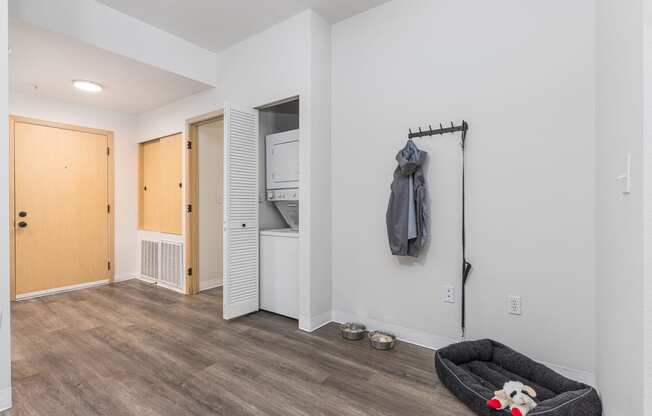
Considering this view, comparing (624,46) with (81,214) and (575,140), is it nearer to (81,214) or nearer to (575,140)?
(575,140)

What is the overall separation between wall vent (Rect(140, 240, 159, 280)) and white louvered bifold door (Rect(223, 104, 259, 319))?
2042 mm

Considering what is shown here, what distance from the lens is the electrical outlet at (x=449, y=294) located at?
2.40 m

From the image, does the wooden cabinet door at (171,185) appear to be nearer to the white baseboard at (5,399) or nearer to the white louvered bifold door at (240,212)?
the white louvered bifold door at (240,212)

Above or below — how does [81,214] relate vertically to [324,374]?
above

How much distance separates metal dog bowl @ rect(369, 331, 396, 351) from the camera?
2.48 metres

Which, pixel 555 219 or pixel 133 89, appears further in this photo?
pixel 133 89

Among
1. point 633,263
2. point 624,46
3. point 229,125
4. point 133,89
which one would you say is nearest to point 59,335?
point 229,125

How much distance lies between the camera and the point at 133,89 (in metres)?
3.79

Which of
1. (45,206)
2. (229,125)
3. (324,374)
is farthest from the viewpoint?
(45,206)

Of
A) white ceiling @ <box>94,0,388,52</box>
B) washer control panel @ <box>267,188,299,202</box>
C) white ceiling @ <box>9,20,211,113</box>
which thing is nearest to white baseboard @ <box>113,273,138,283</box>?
white ceiling @ <box>9,20,211,113</box>

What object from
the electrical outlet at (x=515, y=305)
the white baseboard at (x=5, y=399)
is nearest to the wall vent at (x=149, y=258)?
the white baseboard at (x=5, y=399)

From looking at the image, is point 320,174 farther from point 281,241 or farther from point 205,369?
point 205,369

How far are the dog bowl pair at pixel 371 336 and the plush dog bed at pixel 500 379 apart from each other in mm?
515

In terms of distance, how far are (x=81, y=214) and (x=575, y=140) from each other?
213 inches
